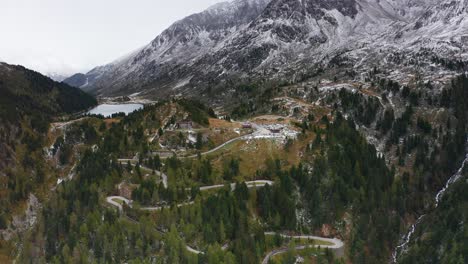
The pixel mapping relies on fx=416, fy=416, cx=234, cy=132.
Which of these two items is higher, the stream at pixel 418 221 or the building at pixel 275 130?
the building at pixel 275 130

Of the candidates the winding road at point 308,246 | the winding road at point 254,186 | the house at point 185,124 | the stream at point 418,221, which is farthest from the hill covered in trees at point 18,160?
the stream at point 418,221

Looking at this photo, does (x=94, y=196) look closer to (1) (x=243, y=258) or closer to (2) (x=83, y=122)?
(1) (x=243, y=258)

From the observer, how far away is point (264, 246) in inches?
4439

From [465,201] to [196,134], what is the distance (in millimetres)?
97143

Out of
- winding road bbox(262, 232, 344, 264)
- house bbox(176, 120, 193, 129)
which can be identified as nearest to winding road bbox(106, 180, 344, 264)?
winding road bbox(262, 232, 344, 264)

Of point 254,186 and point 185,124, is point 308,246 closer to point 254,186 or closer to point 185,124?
point 254,186

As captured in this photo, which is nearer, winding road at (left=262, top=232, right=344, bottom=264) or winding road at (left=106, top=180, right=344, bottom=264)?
winding road at (left=262, top=232, right=344, bottom=264)

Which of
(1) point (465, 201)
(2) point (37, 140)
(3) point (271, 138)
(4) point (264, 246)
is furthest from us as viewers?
(2) point (37, 140)

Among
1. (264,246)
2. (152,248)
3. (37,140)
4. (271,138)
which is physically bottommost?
(264,246)

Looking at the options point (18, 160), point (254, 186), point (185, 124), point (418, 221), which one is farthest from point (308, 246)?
point (18, 160)

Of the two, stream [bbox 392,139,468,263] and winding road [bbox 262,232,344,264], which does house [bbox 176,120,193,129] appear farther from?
stream [bbox 392,139,468,263]

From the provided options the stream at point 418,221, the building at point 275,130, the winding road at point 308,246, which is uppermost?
the building at point 275,130

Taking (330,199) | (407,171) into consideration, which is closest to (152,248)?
(330,199)

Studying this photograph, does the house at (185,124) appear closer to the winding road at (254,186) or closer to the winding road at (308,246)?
the winding road at (254,186)
